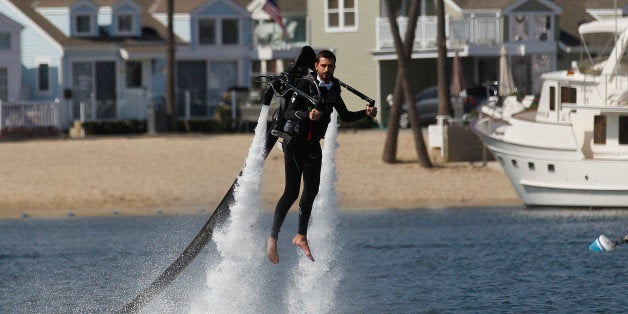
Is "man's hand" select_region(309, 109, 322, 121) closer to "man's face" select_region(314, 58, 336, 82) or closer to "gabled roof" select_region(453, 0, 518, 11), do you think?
"man's face" select_region(314, 58, 336, 82)

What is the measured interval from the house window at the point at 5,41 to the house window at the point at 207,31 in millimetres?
9871

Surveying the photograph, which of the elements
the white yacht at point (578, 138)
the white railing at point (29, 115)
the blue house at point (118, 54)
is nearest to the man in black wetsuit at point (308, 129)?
the white yacht at point (578, 138)

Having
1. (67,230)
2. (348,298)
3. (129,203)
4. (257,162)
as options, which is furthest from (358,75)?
(257,162)

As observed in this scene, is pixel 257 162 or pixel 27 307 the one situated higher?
pixel 257 162

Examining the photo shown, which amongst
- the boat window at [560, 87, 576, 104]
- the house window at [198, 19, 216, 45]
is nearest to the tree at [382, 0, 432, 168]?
the boat window at [560, 87, 576, 104]

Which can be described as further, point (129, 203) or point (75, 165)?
point (75, 165)

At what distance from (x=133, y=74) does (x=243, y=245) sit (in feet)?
168

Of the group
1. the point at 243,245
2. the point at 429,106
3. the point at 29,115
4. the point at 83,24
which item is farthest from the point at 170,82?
the point at 243,245

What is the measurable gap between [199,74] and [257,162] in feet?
172

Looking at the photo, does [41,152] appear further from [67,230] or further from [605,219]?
[605,219]

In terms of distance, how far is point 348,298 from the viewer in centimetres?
2600

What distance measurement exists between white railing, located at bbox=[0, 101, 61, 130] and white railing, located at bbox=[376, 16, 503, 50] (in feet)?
56.6

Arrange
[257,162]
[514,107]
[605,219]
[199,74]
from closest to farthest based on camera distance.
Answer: [257,162] → [605,219] → [514,107] → [199,74]

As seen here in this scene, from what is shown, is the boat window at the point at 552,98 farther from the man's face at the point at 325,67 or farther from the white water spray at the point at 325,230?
the man's face at the point at 325,67
